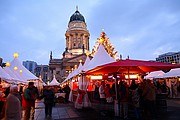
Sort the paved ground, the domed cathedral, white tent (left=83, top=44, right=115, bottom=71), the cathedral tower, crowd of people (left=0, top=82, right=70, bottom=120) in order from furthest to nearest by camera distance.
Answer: the cathedral tower, the domed cathedral, white tent (left=83, top=44, right=115, bottom=71), the paved ground, crowd of people (left=0, top=82, right=70, bottom=120)

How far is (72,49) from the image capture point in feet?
242

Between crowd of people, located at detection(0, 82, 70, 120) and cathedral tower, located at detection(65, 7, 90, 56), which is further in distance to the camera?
cathedral tower, located at detection(65, 7, 90, 56)

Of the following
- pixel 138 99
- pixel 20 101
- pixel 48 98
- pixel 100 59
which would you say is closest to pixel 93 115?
pixel 48 98

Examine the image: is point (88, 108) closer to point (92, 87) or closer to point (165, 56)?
point (92, 87)

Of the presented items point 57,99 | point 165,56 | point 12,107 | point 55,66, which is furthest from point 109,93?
point 165,56

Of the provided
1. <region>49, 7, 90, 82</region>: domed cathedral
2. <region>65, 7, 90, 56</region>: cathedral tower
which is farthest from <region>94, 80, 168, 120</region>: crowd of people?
<region>65, 7, 90, 56</region>: cathedral tower

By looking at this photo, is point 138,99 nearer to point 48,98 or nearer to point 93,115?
point 93,115

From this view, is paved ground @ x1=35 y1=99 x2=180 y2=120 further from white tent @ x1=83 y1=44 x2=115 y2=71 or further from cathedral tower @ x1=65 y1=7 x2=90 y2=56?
cathedral tower @ x1=65 y1=7 x2=90 y2=56

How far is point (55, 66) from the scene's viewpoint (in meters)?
69.6

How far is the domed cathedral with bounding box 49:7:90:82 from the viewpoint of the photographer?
213 feet

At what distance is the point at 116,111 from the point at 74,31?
67129 millimetres

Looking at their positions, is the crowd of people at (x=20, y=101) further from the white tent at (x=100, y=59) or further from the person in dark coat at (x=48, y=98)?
the white tent at (x=100, y=59)

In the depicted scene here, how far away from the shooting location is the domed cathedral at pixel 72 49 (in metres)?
64.9

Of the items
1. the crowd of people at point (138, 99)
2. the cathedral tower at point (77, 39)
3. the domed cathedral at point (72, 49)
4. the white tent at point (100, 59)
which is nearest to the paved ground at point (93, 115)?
the crowd of people at point (138, 99)
